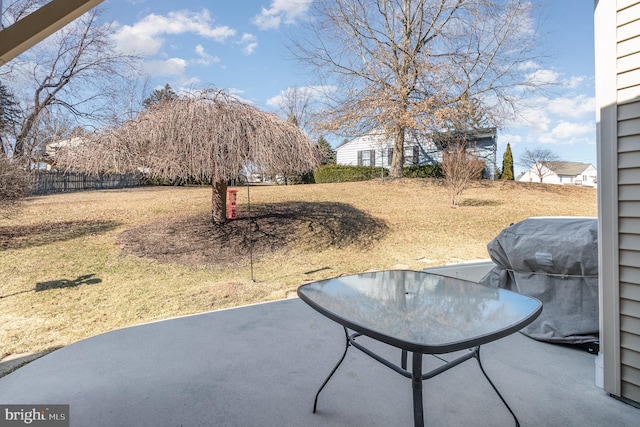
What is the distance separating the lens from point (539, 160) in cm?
1424

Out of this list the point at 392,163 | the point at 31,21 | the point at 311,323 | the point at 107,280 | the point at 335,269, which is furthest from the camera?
the point at 392,163

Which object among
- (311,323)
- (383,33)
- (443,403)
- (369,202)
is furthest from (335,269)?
(383,33)

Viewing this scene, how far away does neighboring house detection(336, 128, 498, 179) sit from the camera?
7.79 meters

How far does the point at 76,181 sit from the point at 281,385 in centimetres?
375

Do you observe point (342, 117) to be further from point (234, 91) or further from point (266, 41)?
point (234, 91)

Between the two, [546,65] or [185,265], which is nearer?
[185,265]

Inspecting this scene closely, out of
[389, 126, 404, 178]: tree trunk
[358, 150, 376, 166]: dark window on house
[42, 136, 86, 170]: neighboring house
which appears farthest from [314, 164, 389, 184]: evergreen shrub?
[42, 136, 86, 170]: neighboring house

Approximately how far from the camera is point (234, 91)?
4.24 meters

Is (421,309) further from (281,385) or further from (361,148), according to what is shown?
(361,148)

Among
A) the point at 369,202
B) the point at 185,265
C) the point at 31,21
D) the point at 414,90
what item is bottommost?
the point at 185,265

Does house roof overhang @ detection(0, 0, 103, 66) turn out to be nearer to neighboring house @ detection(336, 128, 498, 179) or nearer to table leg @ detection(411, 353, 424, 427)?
table leg @ detection(411, 353, 424, 427)

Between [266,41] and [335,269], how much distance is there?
422 cm

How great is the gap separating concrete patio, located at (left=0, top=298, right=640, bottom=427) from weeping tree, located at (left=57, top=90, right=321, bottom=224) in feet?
6.96

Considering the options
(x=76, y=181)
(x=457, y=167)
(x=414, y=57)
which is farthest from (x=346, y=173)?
(x=76, y=181)
